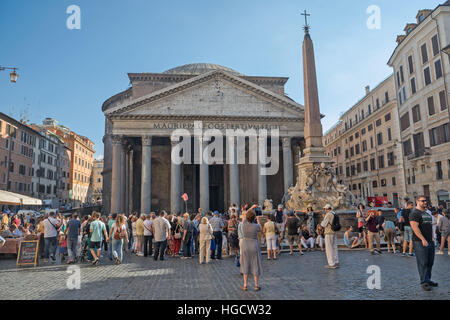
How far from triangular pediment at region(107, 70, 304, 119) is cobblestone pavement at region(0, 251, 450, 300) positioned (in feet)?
59.1

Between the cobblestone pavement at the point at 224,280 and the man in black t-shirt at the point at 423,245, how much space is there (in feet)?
0.63

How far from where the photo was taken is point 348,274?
6633mm

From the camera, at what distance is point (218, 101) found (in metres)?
26.6

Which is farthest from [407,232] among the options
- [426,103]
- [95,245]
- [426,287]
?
[426,103]

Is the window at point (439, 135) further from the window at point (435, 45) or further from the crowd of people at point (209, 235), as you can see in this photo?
the crowd of people at point (209, 235)

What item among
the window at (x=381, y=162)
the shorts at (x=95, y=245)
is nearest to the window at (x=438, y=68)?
Answer: the window at (x=381, y=162)

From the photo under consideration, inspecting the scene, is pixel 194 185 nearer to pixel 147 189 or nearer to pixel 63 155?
pixel 147 189

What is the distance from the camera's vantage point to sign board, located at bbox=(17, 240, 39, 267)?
358 inches

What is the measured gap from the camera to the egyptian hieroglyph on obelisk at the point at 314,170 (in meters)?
11.2

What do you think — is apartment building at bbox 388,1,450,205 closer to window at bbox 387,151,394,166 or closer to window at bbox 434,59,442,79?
window at bbox 434,59,442,79

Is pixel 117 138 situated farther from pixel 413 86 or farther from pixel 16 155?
pixel 413 86
